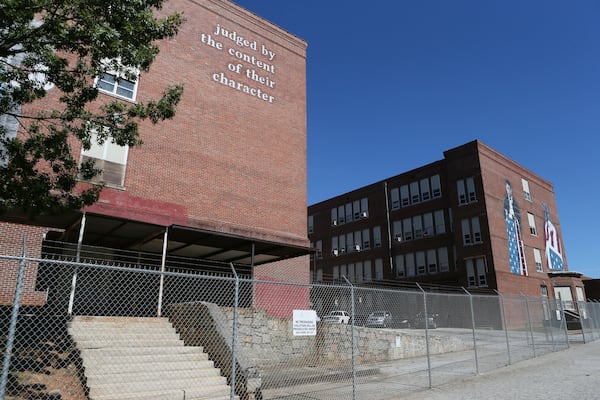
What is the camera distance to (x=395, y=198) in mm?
47000

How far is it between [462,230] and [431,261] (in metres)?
4.61

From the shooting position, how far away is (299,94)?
24859mm

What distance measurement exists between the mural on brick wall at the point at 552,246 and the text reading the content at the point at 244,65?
34.6 m

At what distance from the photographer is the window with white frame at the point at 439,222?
136 ft

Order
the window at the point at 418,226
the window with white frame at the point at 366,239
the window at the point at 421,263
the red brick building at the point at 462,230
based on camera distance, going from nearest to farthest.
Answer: the red brick building at the point at 462,230 < the window at the point at 421,263 < the window at the point at 418,226 < the window with white frame at the point at 366,239

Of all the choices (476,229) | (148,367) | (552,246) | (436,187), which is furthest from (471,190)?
(148,367)

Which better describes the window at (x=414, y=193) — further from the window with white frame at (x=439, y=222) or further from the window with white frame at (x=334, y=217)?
the window with white frame at (x=334, y=217)

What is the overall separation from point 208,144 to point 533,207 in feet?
120

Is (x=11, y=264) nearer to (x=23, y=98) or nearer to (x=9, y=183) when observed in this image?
(x=9, y=183)

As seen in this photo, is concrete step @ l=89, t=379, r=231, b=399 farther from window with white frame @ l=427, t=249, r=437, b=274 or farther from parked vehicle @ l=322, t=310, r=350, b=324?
window with white frame @ l=427, t=249, r=437, b=274

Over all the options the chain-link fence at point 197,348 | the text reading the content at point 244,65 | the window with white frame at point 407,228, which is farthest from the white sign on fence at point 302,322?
the window with white frame at point 407,228


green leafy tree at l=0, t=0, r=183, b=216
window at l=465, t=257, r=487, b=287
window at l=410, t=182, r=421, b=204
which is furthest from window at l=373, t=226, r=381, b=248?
green leafy tree at l=0, t=0, r=183, b=216

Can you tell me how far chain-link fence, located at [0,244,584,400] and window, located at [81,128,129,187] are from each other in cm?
304

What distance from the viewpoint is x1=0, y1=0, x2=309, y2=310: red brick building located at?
16.1 metres
